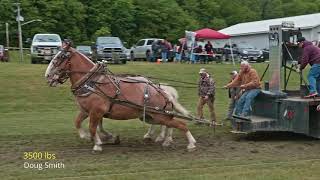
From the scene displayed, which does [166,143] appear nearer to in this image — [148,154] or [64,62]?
[148,154]

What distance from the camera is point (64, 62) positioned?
11.3 meters

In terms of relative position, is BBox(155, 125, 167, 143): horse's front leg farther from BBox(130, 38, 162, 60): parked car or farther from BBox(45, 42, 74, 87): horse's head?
BBox(130, 38, 162, 60): parked car

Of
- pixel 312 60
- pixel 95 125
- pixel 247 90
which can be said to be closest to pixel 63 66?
pixel 95 125

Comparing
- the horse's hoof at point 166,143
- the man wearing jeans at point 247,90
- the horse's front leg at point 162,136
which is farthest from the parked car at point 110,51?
the horse's hoof at point 166,143

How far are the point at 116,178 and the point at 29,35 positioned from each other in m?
56.5

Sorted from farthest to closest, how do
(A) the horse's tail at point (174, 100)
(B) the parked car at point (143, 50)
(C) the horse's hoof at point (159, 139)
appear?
(B) the parked car at point (143, 50), (C) the horse's hoof at point (159, 139), (A) the horse's tail at point (174, 100)

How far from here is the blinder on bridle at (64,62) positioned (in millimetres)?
11266

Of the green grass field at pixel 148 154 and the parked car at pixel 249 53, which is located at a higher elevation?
the parked car at pixel 249 53

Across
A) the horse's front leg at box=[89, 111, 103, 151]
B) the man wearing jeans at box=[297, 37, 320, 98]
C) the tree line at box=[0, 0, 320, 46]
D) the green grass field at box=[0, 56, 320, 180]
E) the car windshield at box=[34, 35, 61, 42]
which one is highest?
the tree line at box=[0, 0, 320, 46]

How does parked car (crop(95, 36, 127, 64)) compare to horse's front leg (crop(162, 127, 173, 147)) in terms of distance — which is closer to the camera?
horse's front leg (crop(162, 127, 173, 147))

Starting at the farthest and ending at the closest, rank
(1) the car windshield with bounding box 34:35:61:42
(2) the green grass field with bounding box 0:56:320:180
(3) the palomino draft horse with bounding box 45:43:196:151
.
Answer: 1. (1) the car windshield with bounding box 34:35:61:42
2. (3) the palomino draft horse with bounding box 45:43:196:151
3. (2) the green grass field with bounding box 0:56:320:180

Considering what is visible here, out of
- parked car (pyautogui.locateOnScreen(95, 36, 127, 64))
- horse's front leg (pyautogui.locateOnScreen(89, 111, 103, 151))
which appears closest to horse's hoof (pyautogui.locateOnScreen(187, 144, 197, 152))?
horse's front leg (pyautogui.locateOnScreen(89, 111, 103, 151))

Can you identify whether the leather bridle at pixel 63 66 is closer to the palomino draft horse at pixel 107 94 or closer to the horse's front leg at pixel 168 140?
the palomino draft horse at pixel 107 94

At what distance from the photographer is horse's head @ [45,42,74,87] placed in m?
11.2
